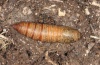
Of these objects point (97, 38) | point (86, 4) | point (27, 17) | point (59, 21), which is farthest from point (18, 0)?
point (97, 38)

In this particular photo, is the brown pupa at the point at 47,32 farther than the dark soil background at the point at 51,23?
No

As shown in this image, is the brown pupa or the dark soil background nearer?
the brown pupa

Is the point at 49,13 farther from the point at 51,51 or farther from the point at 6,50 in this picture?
the point at 6,50

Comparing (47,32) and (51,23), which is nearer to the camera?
(47,32)
